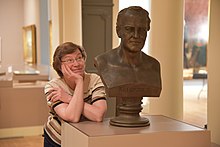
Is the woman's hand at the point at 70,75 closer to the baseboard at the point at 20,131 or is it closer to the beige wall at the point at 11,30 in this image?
the baseboard at the point at 20,131

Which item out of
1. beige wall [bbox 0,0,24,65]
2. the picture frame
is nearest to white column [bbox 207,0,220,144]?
the picture frame

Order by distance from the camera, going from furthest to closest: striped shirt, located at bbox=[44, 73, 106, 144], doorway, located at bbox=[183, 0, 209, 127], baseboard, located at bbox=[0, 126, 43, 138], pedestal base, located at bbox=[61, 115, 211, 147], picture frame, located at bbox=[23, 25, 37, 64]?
doorway, located at bbox=[183, 0, 209, 127]
picture frame, located at bbox=[23, 25, 37, 64]
baseboard, located at bbox=[0, 126, 43, 138]
striped shirt, located at bbox=[44, 73, 106, 144]
pedestal base, located at bbox=[61, 115, 211, 147]

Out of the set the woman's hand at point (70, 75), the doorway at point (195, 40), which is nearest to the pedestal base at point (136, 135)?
→ the woman's hand at point (70, 75)

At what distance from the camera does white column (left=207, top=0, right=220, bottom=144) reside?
5914mm

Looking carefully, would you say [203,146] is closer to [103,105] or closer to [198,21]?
[103,105]

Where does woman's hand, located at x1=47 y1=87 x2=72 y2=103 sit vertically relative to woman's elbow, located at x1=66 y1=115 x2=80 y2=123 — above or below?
above

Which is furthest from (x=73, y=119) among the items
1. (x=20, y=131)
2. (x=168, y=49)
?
(x=20, y=131)

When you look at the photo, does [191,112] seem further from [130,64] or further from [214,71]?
[130,64]

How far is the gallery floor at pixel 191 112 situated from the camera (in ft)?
23.5

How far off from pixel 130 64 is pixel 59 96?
498 mm

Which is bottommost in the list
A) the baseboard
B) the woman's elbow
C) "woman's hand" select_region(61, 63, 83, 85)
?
the baseboard

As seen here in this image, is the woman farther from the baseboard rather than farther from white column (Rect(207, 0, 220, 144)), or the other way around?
the baseboard

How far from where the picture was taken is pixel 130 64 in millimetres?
2520

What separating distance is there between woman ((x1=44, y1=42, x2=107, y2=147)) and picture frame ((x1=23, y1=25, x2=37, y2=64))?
10940 millimetres
